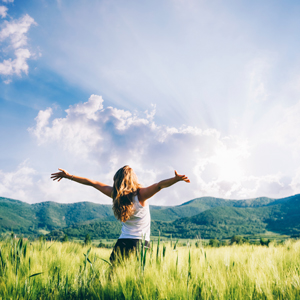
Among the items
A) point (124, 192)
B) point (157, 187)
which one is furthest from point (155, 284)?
point (124, 192)

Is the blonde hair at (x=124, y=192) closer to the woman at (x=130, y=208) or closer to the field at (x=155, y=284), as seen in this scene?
the woman at (x=130, y=208)

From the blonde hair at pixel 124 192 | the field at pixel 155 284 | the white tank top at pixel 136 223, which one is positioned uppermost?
the blonde hair at pixel 124 192

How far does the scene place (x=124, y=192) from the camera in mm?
3037

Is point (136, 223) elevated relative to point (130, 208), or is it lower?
lower

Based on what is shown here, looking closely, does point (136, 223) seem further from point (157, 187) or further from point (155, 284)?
point (155, 284)

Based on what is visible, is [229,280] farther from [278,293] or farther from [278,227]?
[278,227]

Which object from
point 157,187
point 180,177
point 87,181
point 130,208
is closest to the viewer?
point 180,177

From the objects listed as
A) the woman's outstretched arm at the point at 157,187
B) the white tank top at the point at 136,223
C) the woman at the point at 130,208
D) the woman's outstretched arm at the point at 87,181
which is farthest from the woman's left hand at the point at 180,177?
the woman's outstretched arm at the point at 87,181

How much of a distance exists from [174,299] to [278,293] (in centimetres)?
104

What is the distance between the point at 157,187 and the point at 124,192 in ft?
1.85

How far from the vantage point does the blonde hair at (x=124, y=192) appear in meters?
2.94

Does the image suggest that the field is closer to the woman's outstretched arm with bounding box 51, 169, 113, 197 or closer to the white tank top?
the white tank top

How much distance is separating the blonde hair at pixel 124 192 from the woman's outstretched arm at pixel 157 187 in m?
0.14

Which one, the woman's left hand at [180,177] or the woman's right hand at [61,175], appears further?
the woman's right hand at [61,175]
